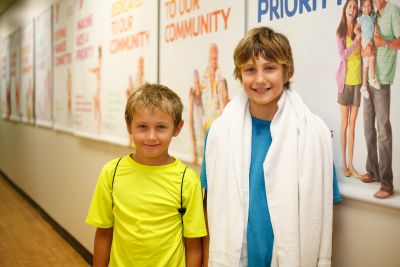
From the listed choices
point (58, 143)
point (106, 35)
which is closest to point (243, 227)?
point (106, 35)

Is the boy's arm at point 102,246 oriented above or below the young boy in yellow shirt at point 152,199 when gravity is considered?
below

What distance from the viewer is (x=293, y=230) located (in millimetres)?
1395

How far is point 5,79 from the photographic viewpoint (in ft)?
26.3

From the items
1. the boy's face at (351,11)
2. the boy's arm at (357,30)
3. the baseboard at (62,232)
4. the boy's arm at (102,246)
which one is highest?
the boy's face at (351,11)

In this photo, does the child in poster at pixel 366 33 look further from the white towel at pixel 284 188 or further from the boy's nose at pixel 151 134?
the boy's nose at pixel 151 134

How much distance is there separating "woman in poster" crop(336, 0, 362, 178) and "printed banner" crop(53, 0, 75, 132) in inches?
122

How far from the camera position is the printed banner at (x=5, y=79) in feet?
24.8

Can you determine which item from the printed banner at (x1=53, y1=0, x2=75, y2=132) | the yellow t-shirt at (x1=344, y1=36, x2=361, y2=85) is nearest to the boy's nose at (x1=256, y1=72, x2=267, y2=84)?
the yellow t-shirt at (x1=344, y1=36, x2=361, y2=85)

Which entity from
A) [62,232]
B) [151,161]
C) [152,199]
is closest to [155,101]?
[151,161]

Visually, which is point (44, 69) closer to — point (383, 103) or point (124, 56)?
point (124, 56)

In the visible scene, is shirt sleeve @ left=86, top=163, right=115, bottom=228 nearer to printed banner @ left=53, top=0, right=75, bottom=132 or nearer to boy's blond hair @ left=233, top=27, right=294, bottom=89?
boy's blond hair @ left=233, top=27, right=294, bottom=89

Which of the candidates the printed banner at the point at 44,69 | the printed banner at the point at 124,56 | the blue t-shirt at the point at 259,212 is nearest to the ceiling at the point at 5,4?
the printed banner at the point at 44,69

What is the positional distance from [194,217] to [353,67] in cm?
75

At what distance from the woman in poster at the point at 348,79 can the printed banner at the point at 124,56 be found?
4.51ft
